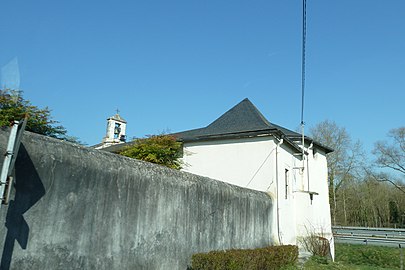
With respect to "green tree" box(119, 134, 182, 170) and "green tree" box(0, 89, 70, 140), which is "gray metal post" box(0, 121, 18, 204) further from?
"green tree" box(119, 134, 182, 170)

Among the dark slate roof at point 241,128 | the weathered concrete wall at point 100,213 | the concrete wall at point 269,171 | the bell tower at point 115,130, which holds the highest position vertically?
the bell tower at point 115,130

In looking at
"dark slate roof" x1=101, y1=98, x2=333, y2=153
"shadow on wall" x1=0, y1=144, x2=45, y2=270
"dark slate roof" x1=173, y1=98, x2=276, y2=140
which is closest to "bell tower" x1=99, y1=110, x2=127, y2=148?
"dark slate roof" x1=101, y1=98, x2=333, y2=153

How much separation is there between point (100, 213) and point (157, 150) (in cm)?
738

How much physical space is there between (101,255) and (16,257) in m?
1.35

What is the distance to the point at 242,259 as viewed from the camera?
6969 mm

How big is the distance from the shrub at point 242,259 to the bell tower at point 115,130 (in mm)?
15649

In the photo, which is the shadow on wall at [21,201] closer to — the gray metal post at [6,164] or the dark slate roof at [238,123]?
the gray metal post at [6,164]

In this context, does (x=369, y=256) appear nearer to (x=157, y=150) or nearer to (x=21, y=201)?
(x=157, y=150)

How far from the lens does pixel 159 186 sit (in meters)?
6.45

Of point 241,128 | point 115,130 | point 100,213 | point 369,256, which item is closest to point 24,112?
point 100,213

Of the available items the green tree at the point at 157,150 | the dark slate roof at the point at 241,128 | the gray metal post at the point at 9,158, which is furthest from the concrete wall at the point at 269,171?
the gray metal post at the point at 9,158

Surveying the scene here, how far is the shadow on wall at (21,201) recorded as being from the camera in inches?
153

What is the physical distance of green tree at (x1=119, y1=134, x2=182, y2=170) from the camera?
40.8 ft

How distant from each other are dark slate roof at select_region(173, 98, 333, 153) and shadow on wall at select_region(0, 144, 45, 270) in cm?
928
